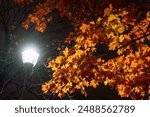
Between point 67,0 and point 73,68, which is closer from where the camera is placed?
point 73,68

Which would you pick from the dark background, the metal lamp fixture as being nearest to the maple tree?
the metal lamp fixture

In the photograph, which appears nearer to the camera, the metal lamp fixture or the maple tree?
the maple tree

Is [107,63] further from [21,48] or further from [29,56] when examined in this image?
[21,48]

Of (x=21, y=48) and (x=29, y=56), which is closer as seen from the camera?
(x=29, y=56)

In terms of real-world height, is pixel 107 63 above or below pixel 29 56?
below

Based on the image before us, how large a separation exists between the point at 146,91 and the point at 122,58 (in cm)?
145

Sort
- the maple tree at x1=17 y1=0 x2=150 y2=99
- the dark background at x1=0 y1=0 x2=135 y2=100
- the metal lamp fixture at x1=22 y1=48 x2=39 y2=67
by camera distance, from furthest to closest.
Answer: the dark background at x1=0 y1=0 x2=135 y2=100
the metal lamp fixture at x1=22 y1=48 x2=39 y2=67
the maple tree at x1=17 y1=0 x2=150 y2=99

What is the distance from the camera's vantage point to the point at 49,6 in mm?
17344

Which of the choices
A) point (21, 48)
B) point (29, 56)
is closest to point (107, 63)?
point (29, 56)

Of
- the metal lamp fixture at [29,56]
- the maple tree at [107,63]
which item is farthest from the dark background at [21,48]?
the metal lamp fixture at [29,56]

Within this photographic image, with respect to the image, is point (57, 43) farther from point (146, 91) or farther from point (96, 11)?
point (146, 91)

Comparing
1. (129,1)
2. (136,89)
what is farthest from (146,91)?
(129,1)

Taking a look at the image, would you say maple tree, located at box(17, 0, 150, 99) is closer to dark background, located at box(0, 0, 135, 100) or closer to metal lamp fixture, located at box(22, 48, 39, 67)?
metal lamp fixture, located at box(22, 48, 39, 67)

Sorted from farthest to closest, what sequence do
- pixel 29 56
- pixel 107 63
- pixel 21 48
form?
1. pixel 21 48
2. pixel 107 63
3. pixel 29 56
